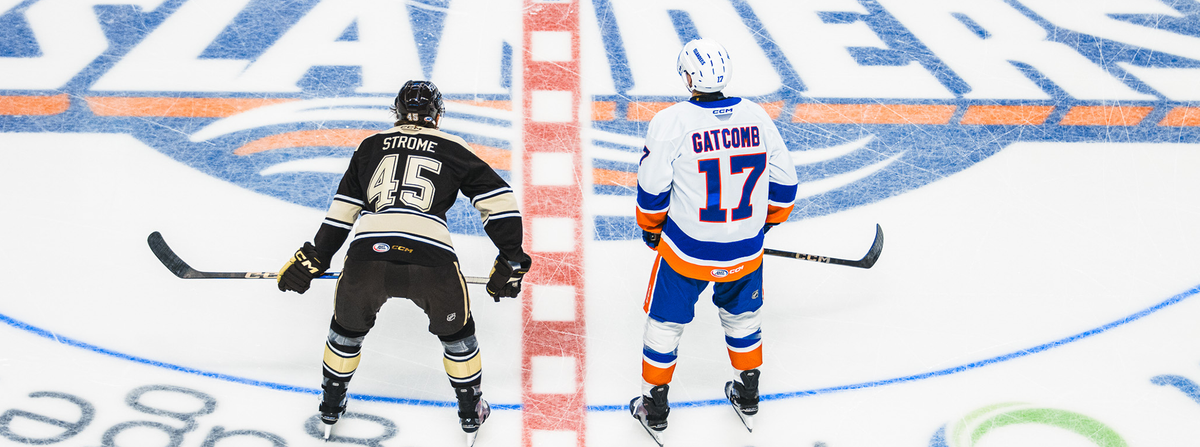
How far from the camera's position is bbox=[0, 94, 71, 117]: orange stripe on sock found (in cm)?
352

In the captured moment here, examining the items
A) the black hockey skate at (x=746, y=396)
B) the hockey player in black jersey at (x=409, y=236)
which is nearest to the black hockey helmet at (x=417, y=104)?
the hockey player in black jersey at (x=409, y=236)

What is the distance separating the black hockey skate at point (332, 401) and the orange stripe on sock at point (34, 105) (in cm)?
193

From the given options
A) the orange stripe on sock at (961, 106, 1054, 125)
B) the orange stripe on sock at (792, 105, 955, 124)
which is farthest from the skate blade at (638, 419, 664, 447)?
the orange stripe on sock at (961, 106, 1054, 125)

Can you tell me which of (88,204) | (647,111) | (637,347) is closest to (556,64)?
(647,111)

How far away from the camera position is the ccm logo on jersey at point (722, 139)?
7.65 feet

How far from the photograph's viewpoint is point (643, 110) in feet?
12.0

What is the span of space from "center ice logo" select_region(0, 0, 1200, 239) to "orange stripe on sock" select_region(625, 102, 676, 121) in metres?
0.01

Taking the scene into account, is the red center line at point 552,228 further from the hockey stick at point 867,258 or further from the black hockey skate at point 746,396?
the hockey stick at point 867,258

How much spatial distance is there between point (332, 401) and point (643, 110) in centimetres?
178

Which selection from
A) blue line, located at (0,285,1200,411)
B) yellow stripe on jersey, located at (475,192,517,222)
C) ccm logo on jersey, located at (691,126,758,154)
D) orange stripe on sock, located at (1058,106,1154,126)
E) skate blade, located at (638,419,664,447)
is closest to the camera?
ccm logo on jersey, located at (691,126,758,154)

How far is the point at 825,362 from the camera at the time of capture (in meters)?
3.04

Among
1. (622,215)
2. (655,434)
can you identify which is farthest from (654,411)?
(622,215)

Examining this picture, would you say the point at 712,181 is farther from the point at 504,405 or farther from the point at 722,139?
the point at 504,405

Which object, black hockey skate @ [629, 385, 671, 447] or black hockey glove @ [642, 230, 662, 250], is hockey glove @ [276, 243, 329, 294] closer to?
black hockey glove @ [642, 230, 662, 250]
